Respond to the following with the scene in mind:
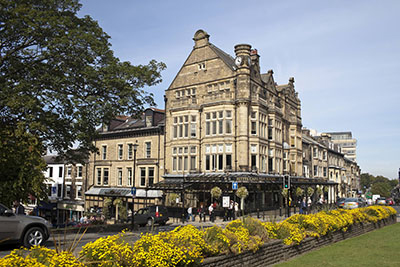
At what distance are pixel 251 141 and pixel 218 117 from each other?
4.27 meters

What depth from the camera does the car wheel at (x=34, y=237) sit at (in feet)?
39.7

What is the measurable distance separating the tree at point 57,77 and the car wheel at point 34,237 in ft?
7.39

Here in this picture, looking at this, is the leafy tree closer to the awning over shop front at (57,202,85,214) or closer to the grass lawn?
the grass lawn

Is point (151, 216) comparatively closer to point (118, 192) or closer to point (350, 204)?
point (118, 192)

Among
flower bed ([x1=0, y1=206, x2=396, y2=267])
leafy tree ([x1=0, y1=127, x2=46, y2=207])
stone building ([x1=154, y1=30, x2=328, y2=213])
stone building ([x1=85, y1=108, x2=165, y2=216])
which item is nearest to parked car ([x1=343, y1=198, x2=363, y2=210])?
stone building ([x1=154, y1=30, x2=328, y2=213])

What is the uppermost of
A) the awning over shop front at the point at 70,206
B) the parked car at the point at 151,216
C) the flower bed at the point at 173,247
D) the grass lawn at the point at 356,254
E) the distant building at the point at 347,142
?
the distant building at the point at 347,142

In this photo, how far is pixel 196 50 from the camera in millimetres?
40531

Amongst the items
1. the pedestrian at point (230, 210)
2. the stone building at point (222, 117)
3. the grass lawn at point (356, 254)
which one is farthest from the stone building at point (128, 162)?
the grass lawn at point (356, 254)

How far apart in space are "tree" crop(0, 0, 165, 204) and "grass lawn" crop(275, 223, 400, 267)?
35.5 ft

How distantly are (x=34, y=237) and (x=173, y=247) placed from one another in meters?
6.92

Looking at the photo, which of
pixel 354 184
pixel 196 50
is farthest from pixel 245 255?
pixel 354 184

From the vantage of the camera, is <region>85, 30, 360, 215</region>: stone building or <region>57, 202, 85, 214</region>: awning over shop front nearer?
<region>85, 30, 360, 215</region>: stone building

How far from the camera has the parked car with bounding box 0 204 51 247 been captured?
11623 mm

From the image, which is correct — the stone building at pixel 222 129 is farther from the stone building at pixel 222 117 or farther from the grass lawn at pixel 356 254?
the grass lawn at pixel 356 254
